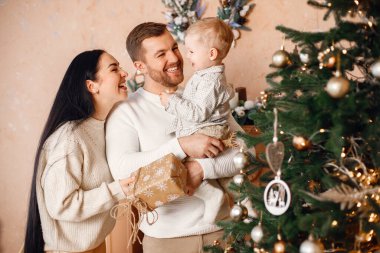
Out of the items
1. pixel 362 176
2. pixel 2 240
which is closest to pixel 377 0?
pixel 362 176

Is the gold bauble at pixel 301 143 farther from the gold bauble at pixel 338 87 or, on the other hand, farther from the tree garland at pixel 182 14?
the tree garland at pixel 182 14

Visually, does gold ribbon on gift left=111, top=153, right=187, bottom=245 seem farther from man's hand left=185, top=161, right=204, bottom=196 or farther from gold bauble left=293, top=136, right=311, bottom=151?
gold bauble left=293, top=136, right=311, bottom=151

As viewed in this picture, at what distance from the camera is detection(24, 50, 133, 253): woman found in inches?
70.1

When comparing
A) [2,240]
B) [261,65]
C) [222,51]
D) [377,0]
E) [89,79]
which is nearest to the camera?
[377,0]

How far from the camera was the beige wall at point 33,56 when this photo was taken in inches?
136

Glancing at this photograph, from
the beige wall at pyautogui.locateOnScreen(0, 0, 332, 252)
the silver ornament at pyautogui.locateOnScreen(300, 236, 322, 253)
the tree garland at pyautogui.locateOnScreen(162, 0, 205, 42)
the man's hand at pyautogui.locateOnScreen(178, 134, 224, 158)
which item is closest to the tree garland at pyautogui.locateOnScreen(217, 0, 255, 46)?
the tree garland at pyautogui.locateOnScreen(162, 0, 205, 42)

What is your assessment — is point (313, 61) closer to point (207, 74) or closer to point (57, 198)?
point (207, 74)

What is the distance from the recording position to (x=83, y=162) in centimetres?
185

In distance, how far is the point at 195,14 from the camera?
313cm

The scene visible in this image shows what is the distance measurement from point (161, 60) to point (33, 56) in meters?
2.02

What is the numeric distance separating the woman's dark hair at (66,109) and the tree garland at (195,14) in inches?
51.0

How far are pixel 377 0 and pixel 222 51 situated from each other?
774mm

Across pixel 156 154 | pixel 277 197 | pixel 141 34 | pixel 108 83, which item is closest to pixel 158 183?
pixel 156 154

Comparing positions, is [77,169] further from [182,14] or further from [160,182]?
[182,14]
